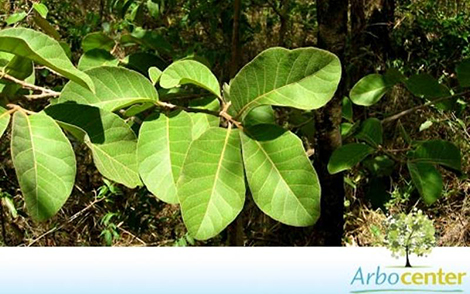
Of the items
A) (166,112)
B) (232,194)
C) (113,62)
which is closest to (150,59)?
(113,62)

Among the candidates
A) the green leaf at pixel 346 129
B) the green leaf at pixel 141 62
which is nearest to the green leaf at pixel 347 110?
the green leaf at pixel 346 129

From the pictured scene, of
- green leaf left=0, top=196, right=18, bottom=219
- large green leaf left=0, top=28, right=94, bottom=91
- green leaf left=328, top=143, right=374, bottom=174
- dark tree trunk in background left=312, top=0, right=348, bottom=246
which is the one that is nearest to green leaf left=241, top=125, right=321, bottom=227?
large green leaf left=0, top=28, right=94, bottom=91

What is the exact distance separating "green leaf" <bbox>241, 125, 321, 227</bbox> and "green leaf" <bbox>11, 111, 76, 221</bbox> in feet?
0.43

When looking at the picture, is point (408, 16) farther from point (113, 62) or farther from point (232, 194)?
point (232, 194)

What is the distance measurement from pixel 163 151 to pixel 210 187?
0.18ft

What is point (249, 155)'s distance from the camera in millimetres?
469

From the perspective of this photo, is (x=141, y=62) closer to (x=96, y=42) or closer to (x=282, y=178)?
(x=96, y=42)

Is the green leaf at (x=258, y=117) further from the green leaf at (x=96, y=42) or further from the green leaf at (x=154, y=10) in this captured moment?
the green leaf at (x=154, y=10)

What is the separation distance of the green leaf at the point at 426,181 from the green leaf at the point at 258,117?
0.21m

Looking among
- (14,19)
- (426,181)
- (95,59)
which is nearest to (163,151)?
(95,59)

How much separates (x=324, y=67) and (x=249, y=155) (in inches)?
3.5

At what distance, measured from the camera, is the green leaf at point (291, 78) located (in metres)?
0.48

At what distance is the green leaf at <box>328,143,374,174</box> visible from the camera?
0.70 m

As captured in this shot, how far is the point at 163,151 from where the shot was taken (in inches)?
18.8
